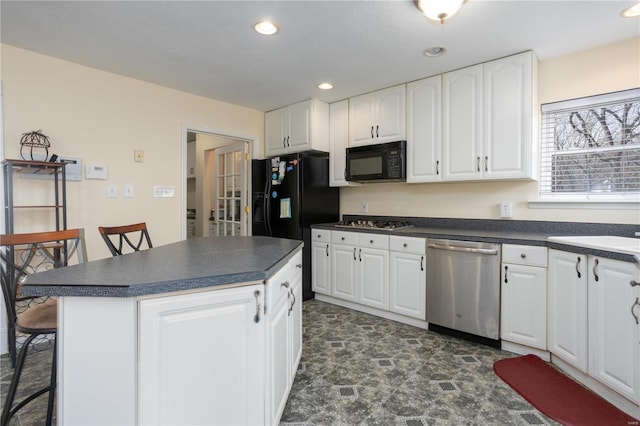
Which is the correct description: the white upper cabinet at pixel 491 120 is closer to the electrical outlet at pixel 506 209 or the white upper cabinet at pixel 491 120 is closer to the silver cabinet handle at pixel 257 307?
the electrical outlet at pixel 506 209

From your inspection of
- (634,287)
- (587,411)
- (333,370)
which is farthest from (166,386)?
(634,287)

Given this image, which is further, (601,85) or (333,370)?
(601,85)

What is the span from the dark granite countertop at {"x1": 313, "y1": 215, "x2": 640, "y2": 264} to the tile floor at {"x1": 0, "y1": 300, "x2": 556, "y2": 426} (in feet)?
2.83

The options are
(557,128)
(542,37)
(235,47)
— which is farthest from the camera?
(557,128)

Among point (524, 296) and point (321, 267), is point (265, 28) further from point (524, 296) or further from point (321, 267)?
point (524, 296)

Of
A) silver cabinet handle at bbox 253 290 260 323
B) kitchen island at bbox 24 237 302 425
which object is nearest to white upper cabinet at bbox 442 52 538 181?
kitchen island at bbox 24 237 302 425

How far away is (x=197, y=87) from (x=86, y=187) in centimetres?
143

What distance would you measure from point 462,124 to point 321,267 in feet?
6.65

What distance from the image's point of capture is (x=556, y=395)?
1865 mm

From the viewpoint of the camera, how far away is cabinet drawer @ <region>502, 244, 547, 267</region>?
7.29ft

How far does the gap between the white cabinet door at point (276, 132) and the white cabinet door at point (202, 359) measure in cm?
293

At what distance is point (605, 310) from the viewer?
1797 millimetres

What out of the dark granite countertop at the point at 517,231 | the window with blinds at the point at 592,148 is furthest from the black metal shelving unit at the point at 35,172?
the window with blinds at the point at 592,148

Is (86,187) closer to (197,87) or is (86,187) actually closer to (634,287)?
(197,87)
